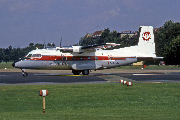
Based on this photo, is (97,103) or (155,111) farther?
(97,103)

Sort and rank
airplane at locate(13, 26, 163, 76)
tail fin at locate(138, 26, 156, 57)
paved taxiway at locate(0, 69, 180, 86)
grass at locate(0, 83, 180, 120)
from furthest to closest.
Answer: tail fin at locate(138, 26, 156, 57) < airplane at locate(13, 26, 163, 76) < paved taxiway at locate(0, 69, 180, 86) < grass at locate(0, 83, 180, 120)

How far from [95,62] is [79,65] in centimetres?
269

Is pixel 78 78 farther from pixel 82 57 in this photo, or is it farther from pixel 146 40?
pixel 146 40

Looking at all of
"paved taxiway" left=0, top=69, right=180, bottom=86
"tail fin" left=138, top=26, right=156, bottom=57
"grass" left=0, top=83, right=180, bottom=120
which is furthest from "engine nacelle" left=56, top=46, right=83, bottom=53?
"grass" left=0, top=83, right=180, bottom=120

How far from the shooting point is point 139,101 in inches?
778

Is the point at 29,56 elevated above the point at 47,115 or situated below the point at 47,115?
above

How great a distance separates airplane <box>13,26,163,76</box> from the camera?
159 feet

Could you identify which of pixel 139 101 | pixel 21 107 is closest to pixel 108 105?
pixel 139 101

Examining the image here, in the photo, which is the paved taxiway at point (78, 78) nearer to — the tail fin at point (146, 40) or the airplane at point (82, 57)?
the airplane at point (82, 57)

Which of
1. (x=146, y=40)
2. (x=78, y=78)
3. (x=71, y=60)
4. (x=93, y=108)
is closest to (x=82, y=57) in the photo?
(x=71, y=60)

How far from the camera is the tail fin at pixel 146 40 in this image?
2105 inches

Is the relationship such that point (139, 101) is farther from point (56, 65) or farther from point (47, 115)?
point (56, 65)

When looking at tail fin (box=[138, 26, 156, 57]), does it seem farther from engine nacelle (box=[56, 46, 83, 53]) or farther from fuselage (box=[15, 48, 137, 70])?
engine nacelle (box=[56, 46, 83, 53])

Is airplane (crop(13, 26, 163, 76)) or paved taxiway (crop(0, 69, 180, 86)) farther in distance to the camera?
airplane (crop(13, 26, 163, 76))
